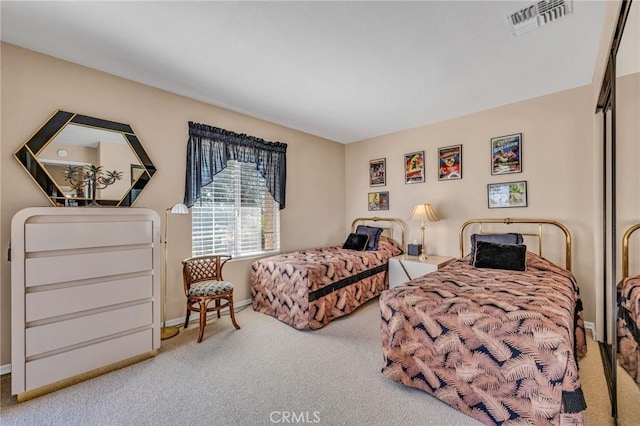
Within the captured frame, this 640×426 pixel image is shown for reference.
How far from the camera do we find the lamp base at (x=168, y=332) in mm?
2730

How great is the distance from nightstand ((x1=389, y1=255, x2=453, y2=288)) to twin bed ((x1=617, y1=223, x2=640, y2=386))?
1.95 meters

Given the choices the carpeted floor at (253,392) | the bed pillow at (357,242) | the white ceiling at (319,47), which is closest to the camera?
the carpeted floor at (253,392)

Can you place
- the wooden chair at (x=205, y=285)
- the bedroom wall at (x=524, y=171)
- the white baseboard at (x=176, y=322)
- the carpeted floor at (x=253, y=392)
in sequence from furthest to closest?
1. the bedroom wall at (x=524, y=171)
2. the wooden chair at (x=205, y=285)
3. the white baseboard at (x=176, y=322)
4. the carpeted floor at (x=253, y=392)

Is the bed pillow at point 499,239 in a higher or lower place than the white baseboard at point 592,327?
higher

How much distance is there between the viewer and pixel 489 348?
5.40 ft

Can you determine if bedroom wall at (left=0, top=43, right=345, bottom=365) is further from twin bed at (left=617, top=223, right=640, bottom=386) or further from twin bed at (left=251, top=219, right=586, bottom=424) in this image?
twin bed at (left=617, top=223, right=640, bottom=386)

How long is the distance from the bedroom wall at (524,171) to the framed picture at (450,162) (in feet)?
0.24

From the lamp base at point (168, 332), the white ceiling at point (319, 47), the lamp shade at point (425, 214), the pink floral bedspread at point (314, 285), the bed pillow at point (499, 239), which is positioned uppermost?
the white ceiling at point (319, 47)

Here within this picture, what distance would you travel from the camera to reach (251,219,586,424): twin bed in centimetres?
149

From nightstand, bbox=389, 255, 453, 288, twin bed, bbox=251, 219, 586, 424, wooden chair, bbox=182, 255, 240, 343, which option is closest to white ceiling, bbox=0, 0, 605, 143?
twin bed, bbox=251, 219, 586, 424

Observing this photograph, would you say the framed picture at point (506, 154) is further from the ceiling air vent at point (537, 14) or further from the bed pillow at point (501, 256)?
the ceiling air vent at point (537, 14)

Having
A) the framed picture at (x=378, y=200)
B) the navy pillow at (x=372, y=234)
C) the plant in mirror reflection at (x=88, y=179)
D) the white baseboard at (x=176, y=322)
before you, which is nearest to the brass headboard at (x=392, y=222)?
the framed picture at (x=378, y=200)

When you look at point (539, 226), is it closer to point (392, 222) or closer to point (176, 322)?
point (392, 222)

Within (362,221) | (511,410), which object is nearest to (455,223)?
(362,221)
